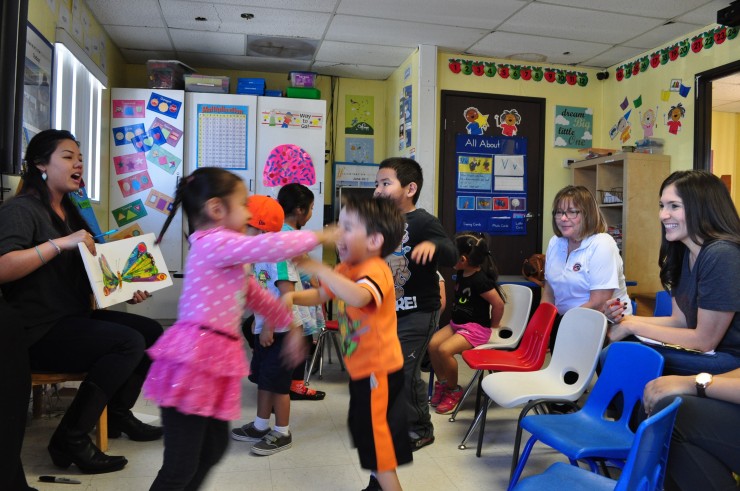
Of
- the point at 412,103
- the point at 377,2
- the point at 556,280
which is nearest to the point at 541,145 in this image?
the point at 412,103

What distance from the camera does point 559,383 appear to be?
2.34 m

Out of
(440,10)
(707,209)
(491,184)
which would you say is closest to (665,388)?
(707,209)

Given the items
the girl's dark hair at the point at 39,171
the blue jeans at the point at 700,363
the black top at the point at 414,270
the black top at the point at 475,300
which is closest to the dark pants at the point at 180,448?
the black top at the point at 414,270

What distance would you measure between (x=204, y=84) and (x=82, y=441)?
12.4 ft

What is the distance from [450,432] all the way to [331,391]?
924mm

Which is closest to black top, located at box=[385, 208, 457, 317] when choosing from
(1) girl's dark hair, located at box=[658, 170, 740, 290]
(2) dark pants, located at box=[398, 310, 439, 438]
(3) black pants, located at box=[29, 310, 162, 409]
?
(2) dark pants, located at box=[398, 310, 439, 438]

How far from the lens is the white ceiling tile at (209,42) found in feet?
15.7

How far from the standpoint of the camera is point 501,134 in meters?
5.34

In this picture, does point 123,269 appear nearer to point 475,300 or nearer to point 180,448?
point 180,448

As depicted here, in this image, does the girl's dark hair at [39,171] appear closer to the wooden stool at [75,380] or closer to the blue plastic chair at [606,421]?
the wooden stool at [75,380]

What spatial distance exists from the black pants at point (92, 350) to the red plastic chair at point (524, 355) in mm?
1533

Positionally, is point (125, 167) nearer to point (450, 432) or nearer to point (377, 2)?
point (377, 2)

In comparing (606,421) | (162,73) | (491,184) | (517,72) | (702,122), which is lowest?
(606,421)

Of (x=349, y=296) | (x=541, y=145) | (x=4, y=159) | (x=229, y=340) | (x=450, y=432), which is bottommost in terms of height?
(x=450, y=432)
